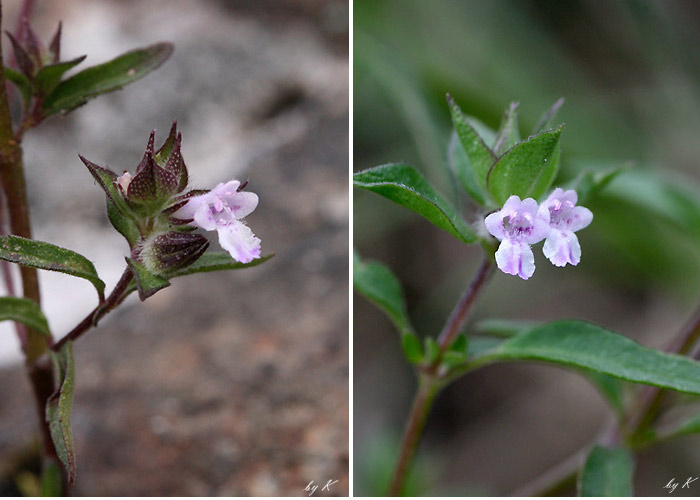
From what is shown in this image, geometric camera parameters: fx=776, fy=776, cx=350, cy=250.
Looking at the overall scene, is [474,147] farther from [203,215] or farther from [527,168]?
[203,215]

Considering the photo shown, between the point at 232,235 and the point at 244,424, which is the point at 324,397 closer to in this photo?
the point at 244,424

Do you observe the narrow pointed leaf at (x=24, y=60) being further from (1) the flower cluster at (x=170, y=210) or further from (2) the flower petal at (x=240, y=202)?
(2) the flower petal at (x=240, y=202)

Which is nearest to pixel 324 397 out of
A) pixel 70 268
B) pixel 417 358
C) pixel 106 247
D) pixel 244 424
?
pixel 244 424

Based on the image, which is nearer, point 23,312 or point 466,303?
point 23,312

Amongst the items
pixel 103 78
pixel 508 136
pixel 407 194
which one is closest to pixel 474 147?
pixel 508 136

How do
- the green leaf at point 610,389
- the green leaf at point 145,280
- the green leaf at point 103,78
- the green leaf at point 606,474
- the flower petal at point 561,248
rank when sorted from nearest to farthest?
the green leaf at point 145,280
the flower petal at point 561,248
the green leaf at point 103,78
the green leaf at point 606,474
the green leaf at point 610,389

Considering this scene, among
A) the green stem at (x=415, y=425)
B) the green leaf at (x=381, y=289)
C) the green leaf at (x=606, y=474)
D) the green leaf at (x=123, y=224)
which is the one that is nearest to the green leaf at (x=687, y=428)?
the green leaf at (x=606, y=474)
